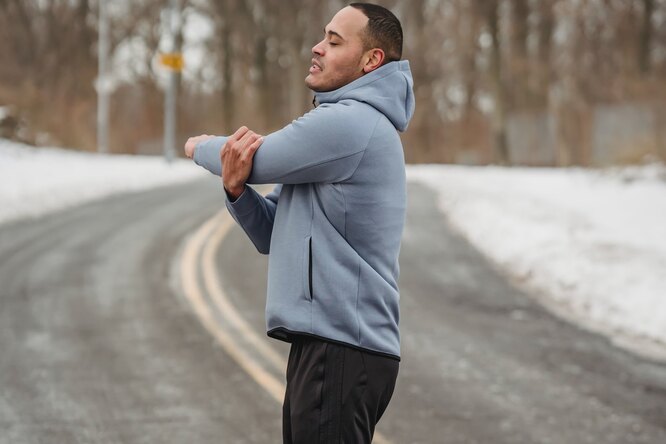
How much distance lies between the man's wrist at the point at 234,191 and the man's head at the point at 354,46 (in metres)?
0.38

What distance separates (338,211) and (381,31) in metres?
0.58

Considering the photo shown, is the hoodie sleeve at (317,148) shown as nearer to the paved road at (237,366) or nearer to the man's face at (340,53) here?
the man's face at (340,53)

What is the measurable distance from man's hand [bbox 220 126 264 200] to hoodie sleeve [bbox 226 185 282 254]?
0.33ft

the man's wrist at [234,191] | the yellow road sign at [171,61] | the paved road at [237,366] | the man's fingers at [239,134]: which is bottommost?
the paved road at [237,366]

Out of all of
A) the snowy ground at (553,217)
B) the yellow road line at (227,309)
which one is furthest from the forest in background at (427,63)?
the yellow road line at (227,309)

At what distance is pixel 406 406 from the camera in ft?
19.6

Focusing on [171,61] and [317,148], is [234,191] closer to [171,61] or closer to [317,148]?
[317,148]

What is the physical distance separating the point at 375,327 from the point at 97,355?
15.8ft

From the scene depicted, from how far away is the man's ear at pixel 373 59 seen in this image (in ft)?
8.93

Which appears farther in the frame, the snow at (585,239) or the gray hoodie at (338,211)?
the snow at (585,239)

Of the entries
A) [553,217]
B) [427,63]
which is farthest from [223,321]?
[427,63]

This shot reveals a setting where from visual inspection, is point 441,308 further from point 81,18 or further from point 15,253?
point 81,18

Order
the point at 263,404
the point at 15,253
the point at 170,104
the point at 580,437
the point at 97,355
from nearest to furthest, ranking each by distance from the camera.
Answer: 1. the point at 580,437
2. the point at 263,404
3. the point at 97,355
4. the point at 15,253
5. the point at 170,104

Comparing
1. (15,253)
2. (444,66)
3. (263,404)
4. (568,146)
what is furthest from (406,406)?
(444,66)
